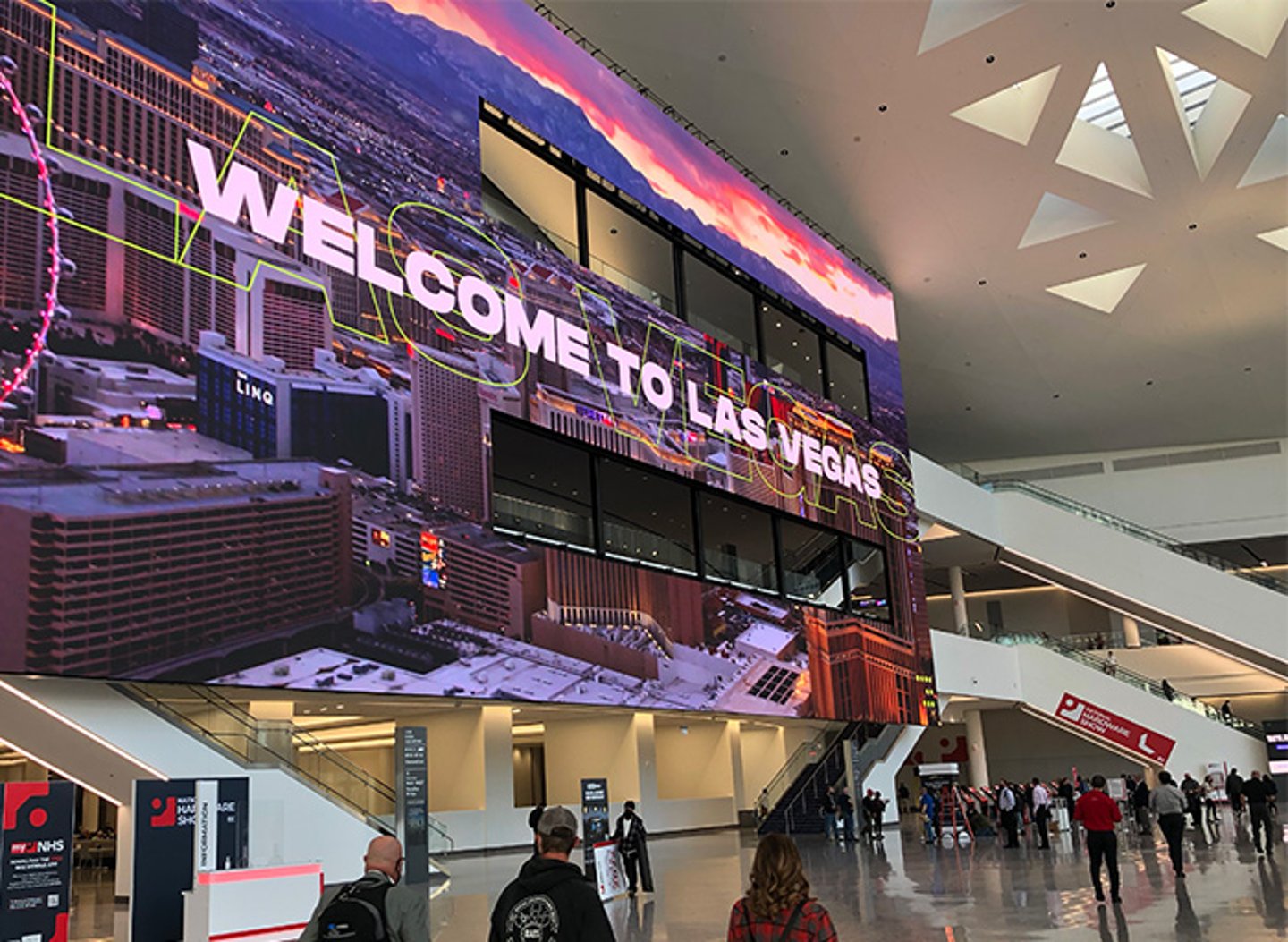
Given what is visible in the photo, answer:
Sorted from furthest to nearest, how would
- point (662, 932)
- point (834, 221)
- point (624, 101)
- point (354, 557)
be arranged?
point (834, 221)
point (624, 101)
point (354, 557)
point (662, 932)

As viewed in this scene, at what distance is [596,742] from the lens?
27.0 meters

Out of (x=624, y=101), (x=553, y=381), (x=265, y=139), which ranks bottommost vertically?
(x=553, y=381)

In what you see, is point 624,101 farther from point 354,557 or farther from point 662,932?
point 662,932

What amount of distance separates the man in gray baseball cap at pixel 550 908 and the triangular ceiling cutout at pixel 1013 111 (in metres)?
23.4

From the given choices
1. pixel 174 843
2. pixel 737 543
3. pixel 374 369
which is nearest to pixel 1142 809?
pixel 737 543

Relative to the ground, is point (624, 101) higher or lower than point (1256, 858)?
higher

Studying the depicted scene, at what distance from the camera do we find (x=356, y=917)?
3855mm

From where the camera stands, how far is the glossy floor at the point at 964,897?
31.8 feet

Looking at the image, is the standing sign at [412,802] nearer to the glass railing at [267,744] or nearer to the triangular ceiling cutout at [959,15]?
the glass railing at [267,744]

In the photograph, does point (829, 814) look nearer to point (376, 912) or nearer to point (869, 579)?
point (869, 579)

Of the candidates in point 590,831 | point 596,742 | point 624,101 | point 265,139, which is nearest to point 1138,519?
point 596,742

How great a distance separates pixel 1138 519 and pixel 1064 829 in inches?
811

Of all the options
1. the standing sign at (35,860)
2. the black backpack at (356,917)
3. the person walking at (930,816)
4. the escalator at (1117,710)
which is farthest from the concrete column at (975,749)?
the black backpack at (356,917)

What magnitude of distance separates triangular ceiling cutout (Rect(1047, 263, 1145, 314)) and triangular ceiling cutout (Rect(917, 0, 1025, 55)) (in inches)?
456
